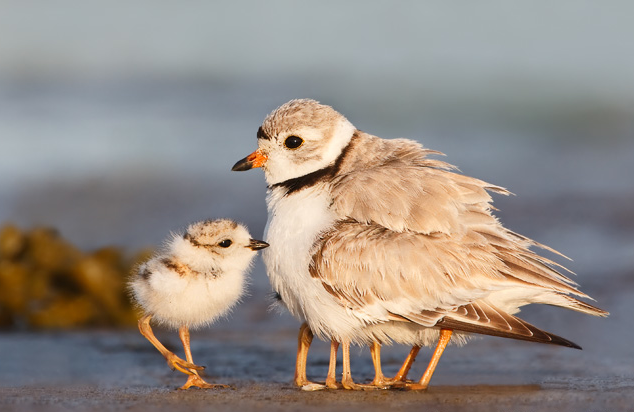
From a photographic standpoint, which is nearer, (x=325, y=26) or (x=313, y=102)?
(x=313, y=102)

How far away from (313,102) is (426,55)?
16.4 meters

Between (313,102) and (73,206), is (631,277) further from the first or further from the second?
(73,206)

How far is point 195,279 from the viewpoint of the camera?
19.7 feet

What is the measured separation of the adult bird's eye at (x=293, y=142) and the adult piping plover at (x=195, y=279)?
2.23 ft

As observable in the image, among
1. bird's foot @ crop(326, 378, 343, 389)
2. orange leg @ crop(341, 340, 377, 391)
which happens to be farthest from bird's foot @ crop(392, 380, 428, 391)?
bird's foot @ crop(326, 378, 343, 389)

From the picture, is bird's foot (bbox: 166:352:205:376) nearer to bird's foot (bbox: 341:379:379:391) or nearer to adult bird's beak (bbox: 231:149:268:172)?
bird's foot (bbox: 341:379:379:391)

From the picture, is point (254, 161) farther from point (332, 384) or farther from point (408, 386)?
point (408, 386)

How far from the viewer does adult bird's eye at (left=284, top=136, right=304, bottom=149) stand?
616 cm

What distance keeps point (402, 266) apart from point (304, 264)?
0.63m

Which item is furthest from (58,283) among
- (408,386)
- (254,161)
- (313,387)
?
(408,386)

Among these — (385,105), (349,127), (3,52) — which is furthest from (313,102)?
(3,52)

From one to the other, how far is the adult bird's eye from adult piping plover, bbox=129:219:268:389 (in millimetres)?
678

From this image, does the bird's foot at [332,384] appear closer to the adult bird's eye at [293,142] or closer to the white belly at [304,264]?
Result: the white belly at [304,264]

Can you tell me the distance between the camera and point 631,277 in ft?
31.3
